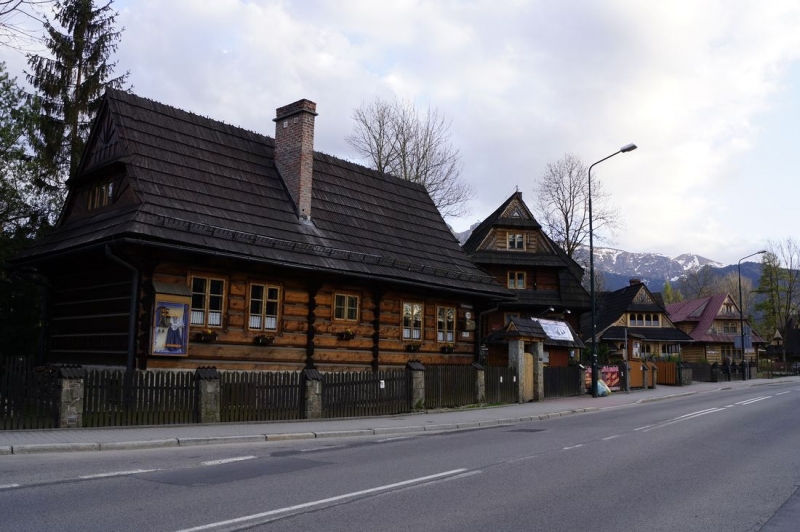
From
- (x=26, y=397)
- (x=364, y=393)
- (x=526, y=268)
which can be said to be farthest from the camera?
(x=526, y=268)

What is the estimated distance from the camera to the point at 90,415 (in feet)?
47.8

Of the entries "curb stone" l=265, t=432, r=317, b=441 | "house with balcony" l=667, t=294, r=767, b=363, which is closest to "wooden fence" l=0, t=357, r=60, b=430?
"curb stone" l=265, t=432, r=317, b=441

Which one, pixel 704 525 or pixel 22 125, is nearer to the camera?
pixel 704 525

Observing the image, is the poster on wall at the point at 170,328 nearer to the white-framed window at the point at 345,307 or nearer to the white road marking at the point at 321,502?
the white-framed window at the point at 345,307

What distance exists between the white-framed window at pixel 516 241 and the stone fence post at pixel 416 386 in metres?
23.4

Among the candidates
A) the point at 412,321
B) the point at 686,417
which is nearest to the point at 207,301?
the point at 412,321

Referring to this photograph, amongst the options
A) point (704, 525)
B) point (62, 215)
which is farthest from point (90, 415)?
point (704, 525)

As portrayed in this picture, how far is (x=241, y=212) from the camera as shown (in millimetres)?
21062

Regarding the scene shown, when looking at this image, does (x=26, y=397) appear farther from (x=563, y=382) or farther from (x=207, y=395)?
(x=563, y=382)

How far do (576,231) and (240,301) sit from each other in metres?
38.6

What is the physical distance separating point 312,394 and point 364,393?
7.24ft

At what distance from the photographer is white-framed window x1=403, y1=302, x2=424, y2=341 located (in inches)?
1018

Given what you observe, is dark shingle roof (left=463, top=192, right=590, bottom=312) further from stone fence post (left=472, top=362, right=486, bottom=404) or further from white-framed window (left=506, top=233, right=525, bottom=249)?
stone fence post (left=472, top=362, right=486, bottom=404)

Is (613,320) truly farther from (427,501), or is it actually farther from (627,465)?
(427,501)
